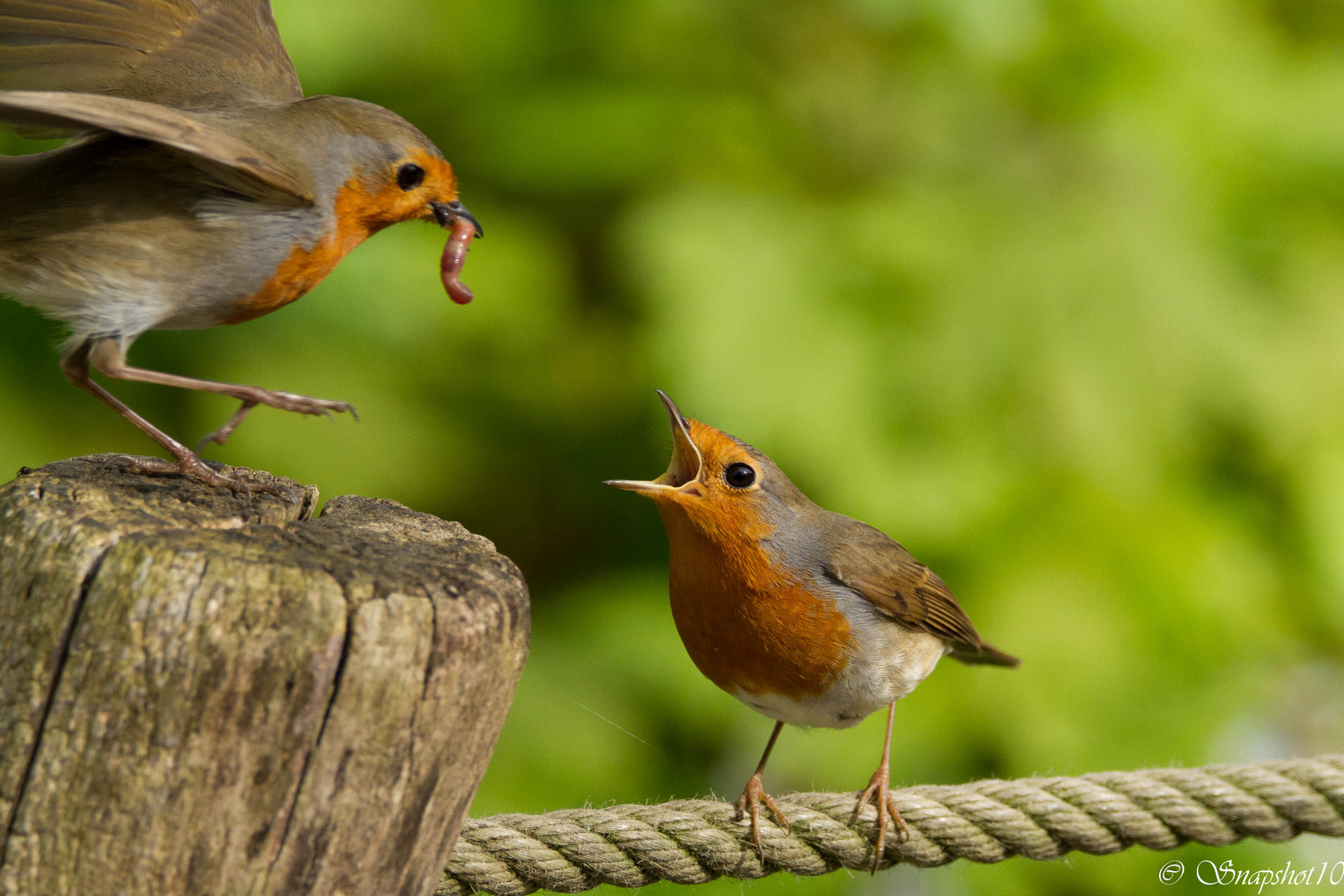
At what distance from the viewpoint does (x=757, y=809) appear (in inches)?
109

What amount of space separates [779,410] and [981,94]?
168 cm

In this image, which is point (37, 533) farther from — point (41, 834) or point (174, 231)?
point (174, 231)

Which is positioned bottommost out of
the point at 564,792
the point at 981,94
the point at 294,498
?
the point at 564,792

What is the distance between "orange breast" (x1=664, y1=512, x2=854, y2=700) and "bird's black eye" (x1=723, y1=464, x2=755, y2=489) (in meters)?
0.17

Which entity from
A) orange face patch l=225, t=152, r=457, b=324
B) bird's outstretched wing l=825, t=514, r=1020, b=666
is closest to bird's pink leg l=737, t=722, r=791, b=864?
bird's outstretched wing l=825, t=514, r=1020, b=666

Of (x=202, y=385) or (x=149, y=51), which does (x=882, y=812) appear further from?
(x=149, y=51)

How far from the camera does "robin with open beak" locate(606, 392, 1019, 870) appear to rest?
10.1 feet

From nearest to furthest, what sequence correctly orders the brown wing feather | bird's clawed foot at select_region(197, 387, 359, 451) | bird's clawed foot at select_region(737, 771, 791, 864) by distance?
the brown wing feather
bird's clawed foot at select_region(197, 387, 359, 451)
bird's clawed foot at select_region(737, 771, 791, 864)

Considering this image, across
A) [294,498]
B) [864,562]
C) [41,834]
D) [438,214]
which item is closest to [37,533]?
[41,834]

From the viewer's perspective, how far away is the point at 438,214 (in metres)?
2.40

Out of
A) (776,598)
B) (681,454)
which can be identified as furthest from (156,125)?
(776,598)

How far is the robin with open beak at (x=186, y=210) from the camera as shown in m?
2.17

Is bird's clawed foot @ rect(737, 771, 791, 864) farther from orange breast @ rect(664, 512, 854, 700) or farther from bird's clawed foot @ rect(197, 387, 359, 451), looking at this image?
bird's clawed foot @ rect(197, 387, 359, 451)

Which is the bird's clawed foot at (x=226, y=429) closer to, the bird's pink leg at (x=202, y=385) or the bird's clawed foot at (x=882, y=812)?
the bird's pink leg at (x=202, y=385)
